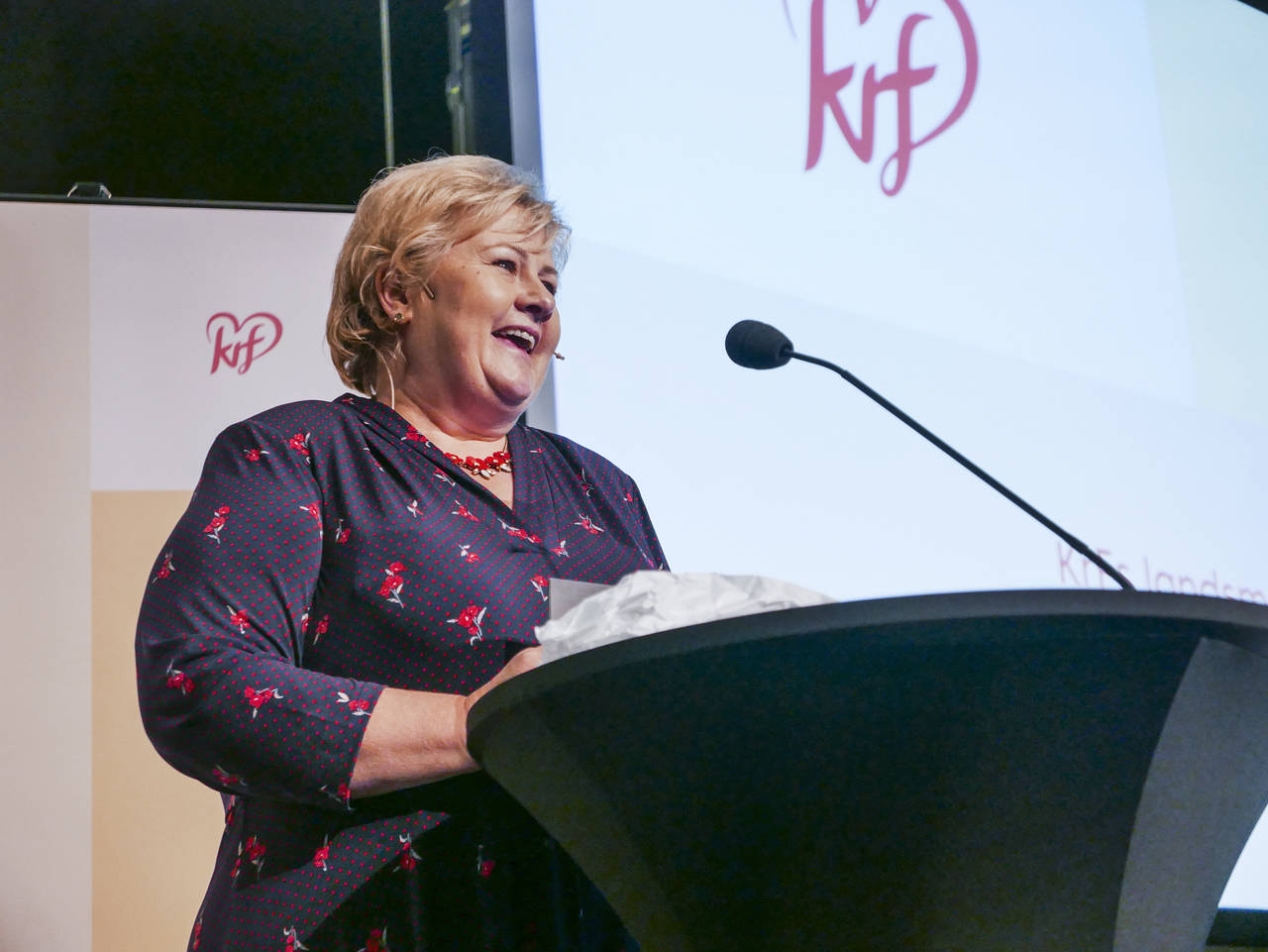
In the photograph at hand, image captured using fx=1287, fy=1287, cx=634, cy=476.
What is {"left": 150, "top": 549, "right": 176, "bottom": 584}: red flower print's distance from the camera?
1016 mm

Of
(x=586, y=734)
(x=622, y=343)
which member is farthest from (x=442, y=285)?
(x=586, y=734)

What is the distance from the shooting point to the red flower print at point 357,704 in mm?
890

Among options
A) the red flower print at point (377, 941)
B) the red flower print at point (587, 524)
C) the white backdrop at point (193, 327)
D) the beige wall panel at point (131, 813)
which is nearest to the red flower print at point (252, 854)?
the red flower print at point (377, 941)

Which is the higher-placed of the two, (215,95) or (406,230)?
(215,95)

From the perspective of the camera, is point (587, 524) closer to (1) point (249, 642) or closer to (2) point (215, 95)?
(1) point (249, 642)

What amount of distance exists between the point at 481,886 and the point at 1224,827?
57 centimetres

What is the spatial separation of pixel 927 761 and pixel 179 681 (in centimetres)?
59

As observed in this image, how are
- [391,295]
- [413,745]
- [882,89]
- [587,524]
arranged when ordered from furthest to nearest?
[882,89], [391,295], [587,524], [413,745]

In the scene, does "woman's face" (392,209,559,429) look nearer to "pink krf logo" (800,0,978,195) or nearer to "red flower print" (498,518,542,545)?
"red flower print" (498,518,542,545)

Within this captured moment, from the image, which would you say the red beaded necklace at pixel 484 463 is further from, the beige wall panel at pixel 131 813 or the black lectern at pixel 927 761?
the beige wall panel at pixel 131 813

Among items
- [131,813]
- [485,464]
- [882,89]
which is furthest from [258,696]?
[882,89]

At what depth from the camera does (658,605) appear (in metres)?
0.69

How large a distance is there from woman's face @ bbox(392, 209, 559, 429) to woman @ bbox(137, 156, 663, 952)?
0.05 meters

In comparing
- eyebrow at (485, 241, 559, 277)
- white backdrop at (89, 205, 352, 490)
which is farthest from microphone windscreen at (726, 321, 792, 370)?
white backdrop at (89, 205, 352, 490)
